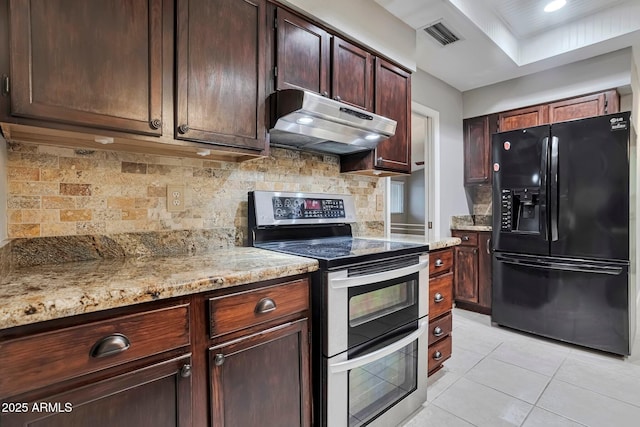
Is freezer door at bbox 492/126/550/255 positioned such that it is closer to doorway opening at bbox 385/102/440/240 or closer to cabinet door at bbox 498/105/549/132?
cabinet door at bbox 498/105/549/132

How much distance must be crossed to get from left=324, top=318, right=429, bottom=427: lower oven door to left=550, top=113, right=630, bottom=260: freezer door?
1.69 meters

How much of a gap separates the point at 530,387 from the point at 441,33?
2.71m

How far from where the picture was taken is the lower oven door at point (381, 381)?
53.2 inches

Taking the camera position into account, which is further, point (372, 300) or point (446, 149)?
point (446, 149)

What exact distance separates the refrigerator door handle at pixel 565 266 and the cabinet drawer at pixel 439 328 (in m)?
1.17

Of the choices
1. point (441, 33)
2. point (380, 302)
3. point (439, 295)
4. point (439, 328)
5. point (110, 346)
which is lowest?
point (439, 328)

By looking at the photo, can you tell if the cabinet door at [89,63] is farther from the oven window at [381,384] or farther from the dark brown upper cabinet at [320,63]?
the oven window at [381,384]

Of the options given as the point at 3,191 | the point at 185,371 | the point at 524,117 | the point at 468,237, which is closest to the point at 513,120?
the point at 524,117

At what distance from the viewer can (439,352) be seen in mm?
2125

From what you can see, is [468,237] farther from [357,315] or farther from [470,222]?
[357,315]

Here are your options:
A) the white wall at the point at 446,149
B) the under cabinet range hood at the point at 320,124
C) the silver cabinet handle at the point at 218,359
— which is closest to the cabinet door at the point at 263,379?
the silver cabinet handle at the point at 218,359

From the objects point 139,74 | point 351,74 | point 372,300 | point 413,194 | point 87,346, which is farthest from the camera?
point 413,194

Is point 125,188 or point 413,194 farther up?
point 413,194

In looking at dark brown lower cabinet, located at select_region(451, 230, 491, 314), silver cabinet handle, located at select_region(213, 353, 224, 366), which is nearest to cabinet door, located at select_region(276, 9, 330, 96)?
silver cabinet handle, located at select_region(213, 353, 224, 366)
